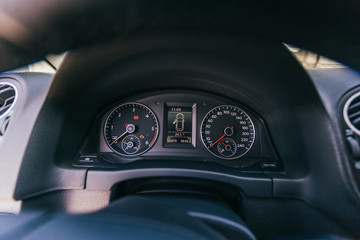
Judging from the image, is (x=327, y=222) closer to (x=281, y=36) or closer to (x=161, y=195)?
(x=161, y=195)

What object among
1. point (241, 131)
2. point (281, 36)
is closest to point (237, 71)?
point (241, 131)

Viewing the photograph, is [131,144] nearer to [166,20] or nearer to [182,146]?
[182,146]

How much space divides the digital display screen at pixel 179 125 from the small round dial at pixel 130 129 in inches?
4.9

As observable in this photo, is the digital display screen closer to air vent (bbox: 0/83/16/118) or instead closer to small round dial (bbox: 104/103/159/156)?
small round dial (bbox: 104/103/159/156)

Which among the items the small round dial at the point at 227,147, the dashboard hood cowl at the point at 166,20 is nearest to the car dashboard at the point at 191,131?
the small round dial at the point at 227,147

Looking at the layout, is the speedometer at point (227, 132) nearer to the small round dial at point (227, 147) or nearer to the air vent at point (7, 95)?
the small round dial at point (227, 147)

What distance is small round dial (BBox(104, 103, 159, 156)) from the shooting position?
2035mm

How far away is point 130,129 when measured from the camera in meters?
2.03

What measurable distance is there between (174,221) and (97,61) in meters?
1.03

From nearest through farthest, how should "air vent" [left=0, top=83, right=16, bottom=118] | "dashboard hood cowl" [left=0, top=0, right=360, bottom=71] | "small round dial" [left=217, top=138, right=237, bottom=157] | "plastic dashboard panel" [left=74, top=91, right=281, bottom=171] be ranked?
"dashboard hood cowl" [left=0, top=0, right=360, bottom=71]
"air vent" [left=0, top=83, right=16, bottom=118]
"plastic dashboard panel" [left=74, top=91, right=281, bottom=171]
"small round dial" [left=217, top=138, right=237, bottom=157]

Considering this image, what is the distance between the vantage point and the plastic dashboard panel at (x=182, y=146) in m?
1.87

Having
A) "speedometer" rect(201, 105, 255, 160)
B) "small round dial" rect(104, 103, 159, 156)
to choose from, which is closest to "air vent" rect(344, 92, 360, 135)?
→ "speedometer" rect(201, 105, 255, 160)

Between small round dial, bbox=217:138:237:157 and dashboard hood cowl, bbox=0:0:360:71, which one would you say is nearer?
dashboard hood cowl, bbox=0:0:360:71

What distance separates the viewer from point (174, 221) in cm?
83
